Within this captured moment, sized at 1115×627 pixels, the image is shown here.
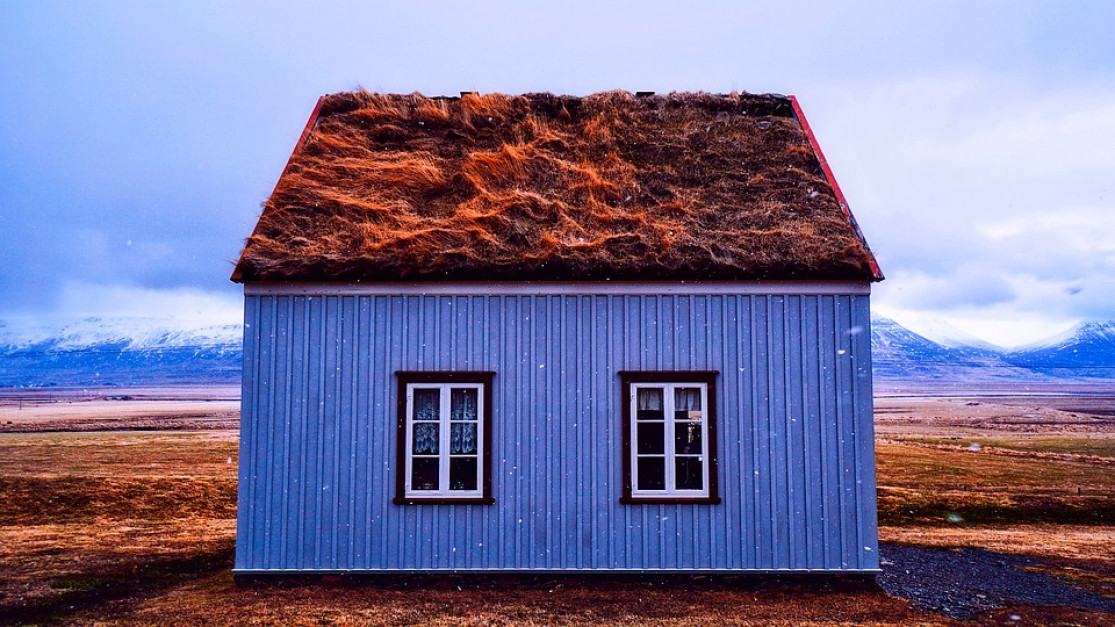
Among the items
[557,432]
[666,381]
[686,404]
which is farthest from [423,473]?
[686,404]

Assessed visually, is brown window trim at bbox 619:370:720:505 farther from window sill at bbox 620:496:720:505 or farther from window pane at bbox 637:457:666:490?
window pane at bbox 637:457:666:490

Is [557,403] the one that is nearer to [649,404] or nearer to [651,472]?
[649,404]

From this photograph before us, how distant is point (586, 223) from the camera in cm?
1068

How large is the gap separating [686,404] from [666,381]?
0.43 m

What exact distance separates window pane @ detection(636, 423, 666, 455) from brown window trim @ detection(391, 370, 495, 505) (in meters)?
2.07

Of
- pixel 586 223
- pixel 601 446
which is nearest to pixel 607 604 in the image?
pixel 601 446

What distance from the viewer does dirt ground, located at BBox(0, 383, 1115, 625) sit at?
346 inches

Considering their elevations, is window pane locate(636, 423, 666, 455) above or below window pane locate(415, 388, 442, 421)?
below

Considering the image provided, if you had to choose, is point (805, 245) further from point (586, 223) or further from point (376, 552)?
point (376, 552)

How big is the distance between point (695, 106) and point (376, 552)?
963 cm

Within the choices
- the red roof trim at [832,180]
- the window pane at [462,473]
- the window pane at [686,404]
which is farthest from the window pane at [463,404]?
the red roof trim at [832,180]

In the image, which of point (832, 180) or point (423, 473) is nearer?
point (423, 473)

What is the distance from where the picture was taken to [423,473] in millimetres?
9859

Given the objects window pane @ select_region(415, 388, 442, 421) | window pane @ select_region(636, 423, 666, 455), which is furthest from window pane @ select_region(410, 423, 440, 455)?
window pane @ select_region(636, 423, 666, 455)
